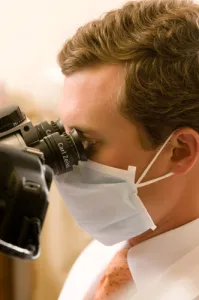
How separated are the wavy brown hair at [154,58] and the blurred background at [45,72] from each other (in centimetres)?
54

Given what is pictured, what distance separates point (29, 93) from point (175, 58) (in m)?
0.79

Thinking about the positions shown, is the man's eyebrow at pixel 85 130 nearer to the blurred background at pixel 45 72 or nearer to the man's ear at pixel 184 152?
the man's ear at pixel 184 152

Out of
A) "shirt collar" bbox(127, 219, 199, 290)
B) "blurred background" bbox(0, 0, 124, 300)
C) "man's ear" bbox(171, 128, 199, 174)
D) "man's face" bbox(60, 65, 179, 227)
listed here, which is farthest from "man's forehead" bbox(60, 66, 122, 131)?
"blurred background" bbox(0, 0, 124, 300)

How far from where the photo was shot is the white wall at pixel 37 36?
4.96ft

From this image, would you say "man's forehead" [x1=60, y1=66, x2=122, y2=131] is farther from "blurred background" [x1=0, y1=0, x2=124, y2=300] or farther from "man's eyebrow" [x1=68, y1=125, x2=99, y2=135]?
"blurred background" [x1=0, y1=0, x2=124, y2=300]

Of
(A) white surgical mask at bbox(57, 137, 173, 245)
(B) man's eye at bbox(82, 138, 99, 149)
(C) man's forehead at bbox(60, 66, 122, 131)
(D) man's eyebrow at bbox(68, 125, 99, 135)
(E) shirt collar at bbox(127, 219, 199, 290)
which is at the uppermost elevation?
(C) man's forehead at bbox(60, 66, 122, 131)

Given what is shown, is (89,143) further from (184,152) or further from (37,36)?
(37,36)

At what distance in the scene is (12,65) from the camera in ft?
5.49

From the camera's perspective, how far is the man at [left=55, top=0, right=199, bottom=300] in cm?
85

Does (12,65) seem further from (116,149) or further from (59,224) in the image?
(116,149)

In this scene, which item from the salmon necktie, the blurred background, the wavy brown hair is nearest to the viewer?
the wavy brown hair

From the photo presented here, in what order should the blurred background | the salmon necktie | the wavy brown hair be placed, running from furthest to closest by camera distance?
the blurred background → the salmon necktie → the wavy brown hair

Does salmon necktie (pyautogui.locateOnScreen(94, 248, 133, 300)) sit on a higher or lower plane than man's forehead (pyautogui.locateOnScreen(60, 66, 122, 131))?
lower

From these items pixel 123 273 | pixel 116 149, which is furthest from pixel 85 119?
pixel 123 273
